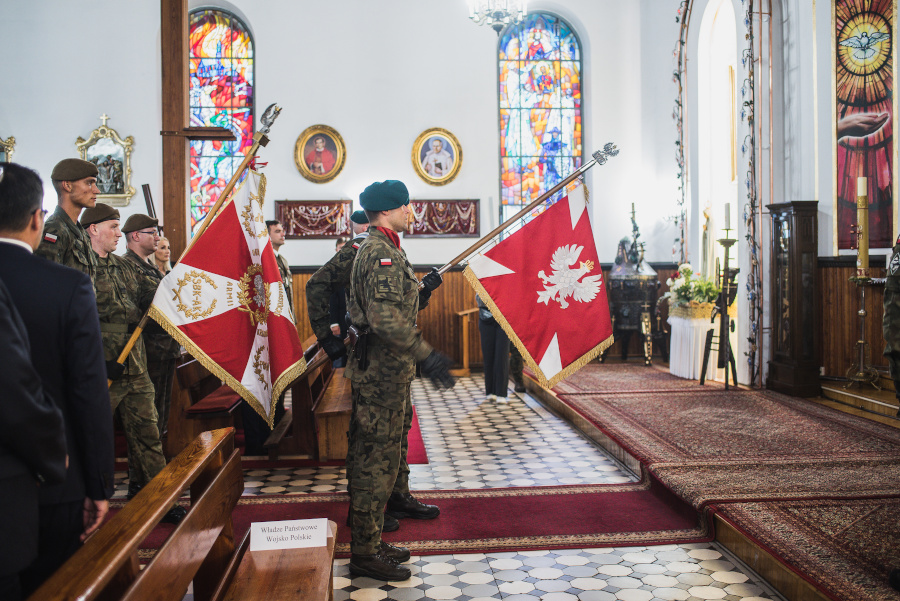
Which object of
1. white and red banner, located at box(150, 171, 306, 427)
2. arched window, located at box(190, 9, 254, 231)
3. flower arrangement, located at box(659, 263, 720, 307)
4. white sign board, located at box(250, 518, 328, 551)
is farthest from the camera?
arched window, located at box(190, 9, 254, 231)

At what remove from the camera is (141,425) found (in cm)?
354

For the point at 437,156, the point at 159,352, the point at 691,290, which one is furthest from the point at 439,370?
the point at 437,156

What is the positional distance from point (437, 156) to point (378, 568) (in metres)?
7.78

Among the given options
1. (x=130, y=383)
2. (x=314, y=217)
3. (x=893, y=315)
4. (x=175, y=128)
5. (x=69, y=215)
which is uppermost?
(x=314, y=217)

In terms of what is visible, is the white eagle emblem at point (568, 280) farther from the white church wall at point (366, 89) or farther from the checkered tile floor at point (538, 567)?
the white church wall at point (366, 89)

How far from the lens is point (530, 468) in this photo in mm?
4684

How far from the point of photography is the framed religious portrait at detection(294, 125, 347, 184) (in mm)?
9867

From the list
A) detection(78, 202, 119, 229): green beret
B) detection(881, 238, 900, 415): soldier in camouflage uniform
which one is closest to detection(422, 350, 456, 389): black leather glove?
detection(881, 238, 900, 415): soldier in camouflage uniform

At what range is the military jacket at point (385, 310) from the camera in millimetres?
2846

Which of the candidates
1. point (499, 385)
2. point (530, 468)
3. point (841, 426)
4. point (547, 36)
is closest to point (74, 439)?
point (530, 468)

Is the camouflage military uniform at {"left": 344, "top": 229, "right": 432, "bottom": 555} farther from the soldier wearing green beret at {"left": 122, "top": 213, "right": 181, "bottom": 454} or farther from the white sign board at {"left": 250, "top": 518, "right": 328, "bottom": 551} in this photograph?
the soldier wearing green beret at {"left": 122, "top": 213, "right": 181, "bottom": 454}

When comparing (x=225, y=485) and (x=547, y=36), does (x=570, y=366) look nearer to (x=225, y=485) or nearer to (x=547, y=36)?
(x=225, y=485)

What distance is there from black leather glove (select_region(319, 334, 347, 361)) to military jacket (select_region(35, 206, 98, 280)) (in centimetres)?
108

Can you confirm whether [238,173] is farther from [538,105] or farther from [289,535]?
[538,105]
